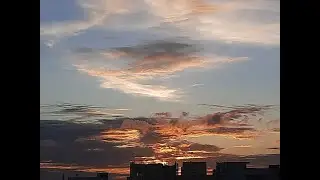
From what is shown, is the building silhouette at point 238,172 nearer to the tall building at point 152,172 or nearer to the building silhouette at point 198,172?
the building silhouette at point 198,172

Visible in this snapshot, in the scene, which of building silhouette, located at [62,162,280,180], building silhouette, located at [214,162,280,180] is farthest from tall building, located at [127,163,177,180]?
building silhouette, located at [214,162,280,180]

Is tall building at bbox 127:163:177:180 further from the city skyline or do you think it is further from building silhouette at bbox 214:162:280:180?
building silhouette at bbox 214:162:280:180

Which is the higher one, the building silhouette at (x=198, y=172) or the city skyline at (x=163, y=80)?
the city skyline at (x=163, y=80)

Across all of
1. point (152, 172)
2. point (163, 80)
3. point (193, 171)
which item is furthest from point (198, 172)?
point (163, 80)

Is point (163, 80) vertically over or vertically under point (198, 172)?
over

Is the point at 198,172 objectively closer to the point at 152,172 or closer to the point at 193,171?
the point at 193,171

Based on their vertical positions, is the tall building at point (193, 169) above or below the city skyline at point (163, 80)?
below

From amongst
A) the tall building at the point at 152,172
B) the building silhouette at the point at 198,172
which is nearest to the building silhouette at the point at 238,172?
the building silhouette at the point at 198,172

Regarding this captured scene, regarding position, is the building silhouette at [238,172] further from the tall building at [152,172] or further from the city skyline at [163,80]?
the tall building at [152,172]

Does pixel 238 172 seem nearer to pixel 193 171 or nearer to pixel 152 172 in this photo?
pixel 193 171

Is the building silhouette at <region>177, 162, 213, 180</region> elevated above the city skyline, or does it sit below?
below
